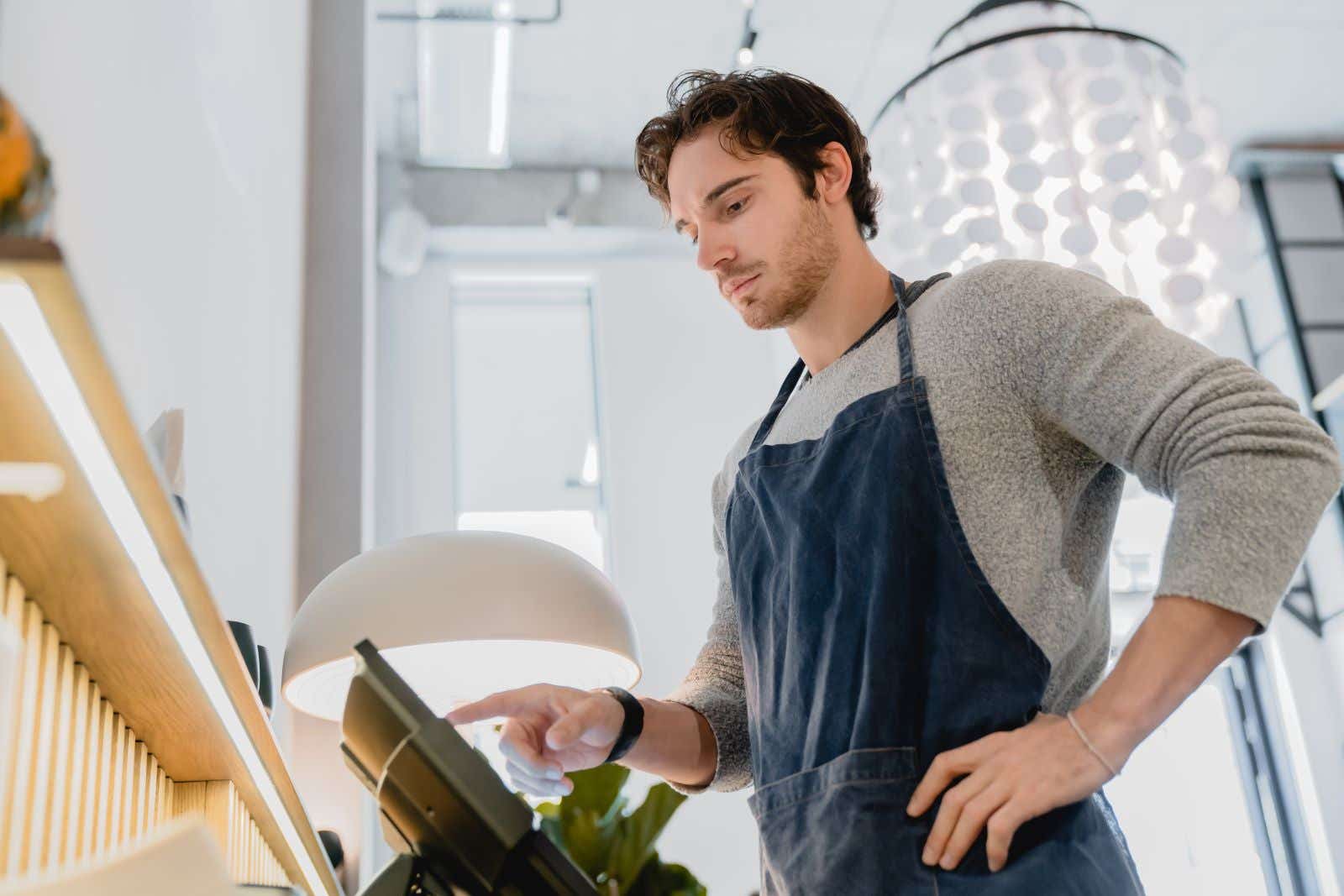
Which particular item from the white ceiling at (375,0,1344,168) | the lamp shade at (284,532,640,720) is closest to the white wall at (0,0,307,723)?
the lamp shade at (284,532,640,720)

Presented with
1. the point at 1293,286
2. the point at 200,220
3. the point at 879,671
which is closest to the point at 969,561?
the point at 879,671

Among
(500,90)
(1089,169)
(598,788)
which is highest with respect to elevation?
(500,90)

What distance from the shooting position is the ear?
1609 millimetres

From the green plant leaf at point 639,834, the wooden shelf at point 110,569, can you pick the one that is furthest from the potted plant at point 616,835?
the wooden shelf at point 110,569

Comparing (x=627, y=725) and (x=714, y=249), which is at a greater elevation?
(x=714, y=249)

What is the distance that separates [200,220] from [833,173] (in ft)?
3.56

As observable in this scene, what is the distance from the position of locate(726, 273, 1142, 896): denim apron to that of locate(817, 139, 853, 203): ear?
0.36 metres

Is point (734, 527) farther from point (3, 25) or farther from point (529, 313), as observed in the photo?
point (529, 313)

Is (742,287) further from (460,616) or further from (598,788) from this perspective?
(598,788)

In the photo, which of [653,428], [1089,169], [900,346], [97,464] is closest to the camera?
[97,464]

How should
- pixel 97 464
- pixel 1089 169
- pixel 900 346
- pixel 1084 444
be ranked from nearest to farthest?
pixel 97 464 → pixel 1084 444 → pixel 900 346 → pixel 1089 169

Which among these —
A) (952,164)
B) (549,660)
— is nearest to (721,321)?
(952,164)

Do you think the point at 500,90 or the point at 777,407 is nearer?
the point at 777,407

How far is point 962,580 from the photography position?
1.12 meters
